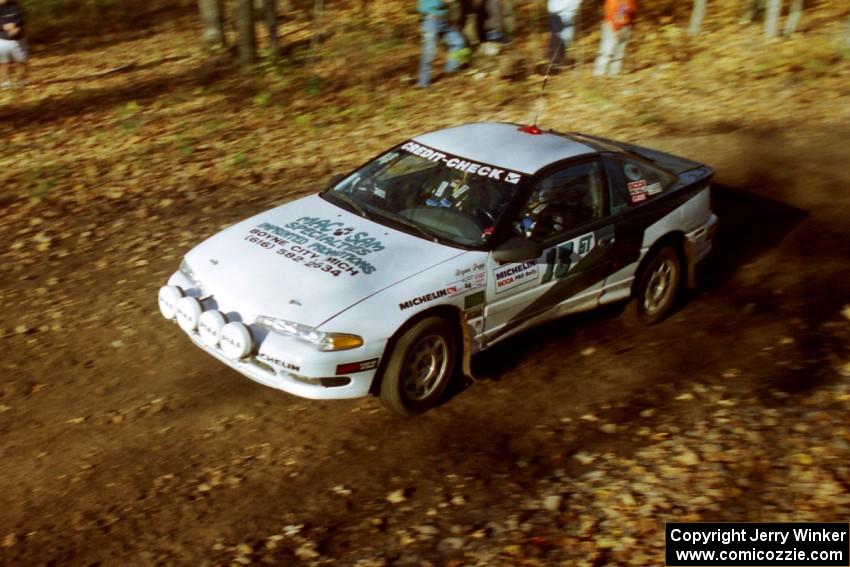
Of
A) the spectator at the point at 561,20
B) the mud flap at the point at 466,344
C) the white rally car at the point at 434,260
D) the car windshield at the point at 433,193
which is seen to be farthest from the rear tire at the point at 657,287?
the spectator at the point at 561,20

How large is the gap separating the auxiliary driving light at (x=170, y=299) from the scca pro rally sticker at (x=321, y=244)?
0.61 metres

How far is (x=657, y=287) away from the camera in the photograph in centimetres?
754

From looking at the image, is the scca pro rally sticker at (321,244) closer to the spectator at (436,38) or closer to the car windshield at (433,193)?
the car windshield at (433,193)

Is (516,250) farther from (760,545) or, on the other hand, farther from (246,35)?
(246,35)

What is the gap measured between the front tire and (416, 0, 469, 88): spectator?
8327 mm

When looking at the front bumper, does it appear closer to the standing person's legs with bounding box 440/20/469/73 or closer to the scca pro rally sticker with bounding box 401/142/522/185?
the scca pro rally sticker with bounding box 401/142/522/185

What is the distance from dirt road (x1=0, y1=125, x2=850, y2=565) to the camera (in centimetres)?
498

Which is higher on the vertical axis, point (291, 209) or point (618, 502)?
point (291, 209)

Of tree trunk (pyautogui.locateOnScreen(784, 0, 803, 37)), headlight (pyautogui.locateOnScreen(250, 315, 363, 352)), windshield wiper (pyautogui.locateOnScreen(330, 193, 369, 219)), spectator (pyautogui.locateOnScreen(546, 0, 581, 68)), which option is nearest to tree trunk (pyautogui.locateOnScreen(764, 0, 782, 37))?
tree trunk (pyautogui.locateOnScreen(784, 0, 803, 37))

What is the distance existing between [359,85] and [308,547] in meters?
10.2

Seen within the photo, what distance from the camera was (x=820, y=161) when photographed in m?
10.8

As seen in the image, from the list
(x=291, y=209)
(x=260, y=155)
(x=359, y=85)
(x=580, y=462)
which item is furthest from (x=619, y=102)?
(x=580, y=462)

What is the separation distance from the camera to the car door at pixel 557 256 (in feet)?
20.6

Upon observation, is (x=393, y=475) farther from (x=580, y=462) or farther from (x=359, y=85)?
(x=359, y=85)
